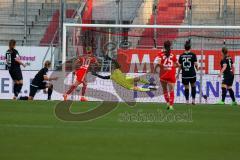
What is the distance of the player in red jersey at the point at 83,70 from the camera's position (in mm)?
24125

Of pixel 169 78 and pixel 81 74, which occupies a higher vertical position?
pixel 81 74

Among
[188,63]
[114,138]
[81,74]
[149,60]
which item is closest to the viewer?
[114,138]

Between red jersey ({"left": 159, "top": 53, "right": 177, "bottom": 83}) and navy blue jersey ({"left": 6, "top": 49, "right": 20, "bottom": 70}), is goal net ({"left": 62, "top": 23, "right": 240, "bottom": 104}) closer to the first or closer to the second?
navy blue jersey ({"left": 6, "top": 49, "right": 20, "bottom": 70})

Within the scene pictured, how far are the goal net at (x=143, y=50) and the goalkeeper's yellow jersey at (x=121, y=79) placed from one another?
1.13ft

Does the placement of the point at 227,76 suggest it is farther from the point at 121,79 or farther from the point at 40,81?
the point at 40,81

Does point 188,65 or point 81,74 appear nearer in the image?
point 188,65

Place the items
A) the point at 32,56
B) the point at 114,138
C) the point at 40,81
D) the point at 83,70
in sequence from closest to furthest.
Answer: the point at 114,138
the point at 40,81
the point at 83,70
the point at 32,56

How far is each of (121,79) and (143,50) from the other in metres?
2.70

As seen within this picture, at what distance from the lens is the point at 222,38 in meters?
28.1

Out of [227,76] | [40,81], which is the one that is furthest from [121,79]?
[227,76]

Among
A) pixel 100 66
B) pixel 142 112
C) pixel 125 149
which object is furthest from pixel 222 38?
pixel 125 149

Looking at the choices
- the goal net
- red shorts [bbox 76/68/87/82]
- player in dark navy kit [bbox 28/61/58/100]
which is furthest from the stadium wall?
player in dark navy kit [bbox 28/61/58/100]

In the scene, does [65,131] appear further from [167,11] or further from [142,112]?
[167,11]

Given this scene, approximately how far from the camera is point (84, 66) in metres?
24.7
